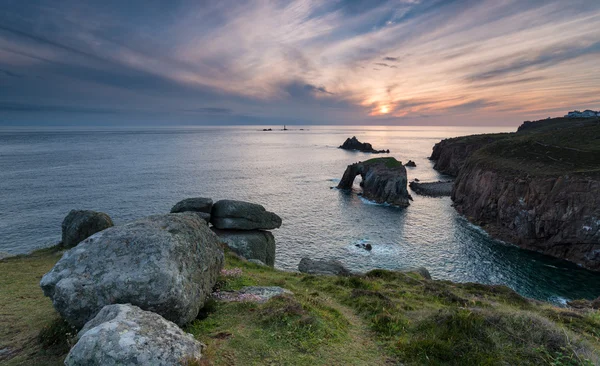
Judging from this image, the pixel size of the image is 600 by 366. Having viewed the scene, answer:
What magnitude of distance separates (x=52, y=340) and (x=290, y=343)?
9154 millimetres

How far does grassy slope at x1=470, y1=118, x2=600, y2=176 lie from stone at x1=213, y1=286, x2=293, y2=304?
63.1 m

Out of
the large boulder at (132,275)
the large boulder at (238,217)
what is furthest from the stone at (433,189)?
the large boulder at (132,275)

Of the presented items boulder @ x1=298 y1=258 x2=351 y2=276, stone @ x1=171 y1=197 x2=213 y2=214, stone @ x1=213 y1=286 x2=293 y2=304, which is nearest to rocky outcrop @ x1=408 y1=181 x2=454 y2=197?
boulder @ x1=298 y1=258 x2=351 y2=276

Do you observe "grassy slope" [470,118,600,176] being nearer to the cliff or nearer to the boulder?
the cliff

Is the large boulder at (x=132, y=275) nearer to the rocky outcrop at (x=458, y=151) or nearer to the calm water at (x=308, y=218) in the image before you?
the calm water at (x=308, y=218)

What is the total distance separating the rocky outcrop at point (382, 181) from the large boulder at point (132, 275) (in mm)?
70427

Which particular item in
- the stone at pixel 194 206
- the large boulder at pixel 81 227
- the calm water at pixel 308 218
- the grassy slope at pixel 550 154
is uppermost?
the grassy slope at pixel 550 154

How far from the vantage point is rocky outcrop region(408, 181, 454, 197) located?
89.4 meters

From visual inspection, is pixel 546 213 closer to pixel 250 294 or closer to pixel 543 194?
pixel 543 194

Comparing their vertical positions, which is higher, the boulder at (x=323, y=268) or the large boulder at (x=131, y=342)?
the large boulder at (x=131, y=342)

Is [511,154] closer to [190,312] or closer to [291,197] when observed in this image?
[291,197]

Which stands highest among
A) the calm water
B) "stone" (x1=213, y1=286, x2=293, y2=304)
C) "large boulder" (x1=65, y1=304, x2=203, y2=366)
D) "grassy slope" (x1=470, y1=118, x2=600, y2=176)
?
"grassy slope" (x1=470, y1=118, x2=600, y2=176)

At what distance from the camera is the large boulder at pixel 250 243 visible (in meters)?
34.4

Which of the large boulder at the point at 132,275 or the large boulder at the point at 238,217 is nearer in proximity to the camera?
the large boulder at the point at 132,275
